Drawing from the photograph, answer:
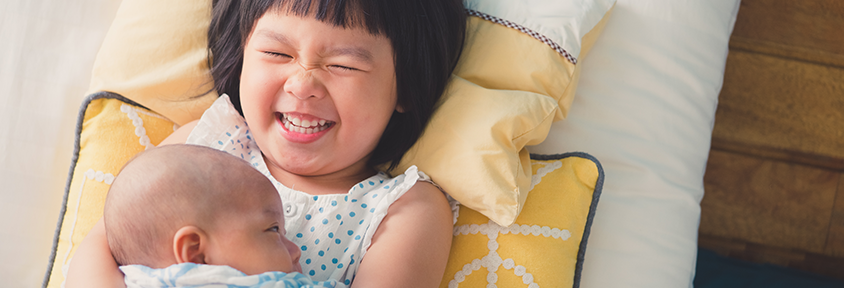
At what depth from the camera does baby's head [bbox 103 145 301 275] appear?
0.86 m

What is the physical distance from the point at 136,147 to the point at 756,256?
1876 millimetres

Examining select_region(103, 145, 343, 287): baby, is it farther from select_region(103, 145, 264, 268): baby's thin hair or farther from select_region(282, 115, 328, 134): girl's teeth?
select_region(282, 115, 328, 134): girl's teeth

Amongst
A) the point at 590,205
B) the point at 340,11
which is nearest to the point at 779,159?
the point at 590,205

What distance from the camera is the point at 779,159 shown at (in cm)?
180

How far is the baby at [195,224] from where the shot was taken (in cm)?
85

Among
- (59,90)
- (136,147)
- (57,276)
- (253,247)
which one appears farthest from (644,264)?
(59,90)

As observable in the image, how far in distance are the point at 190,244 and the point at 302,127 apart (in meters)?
0.33

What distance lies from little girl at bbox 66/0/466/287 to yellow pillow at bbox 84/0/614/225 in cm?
5

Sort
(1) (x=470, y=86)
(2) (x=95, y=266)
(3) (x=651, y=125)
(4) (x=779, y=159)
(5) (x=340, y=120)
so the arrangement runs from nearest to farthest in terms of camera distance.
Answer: (2) (x=95, y=266) < (5) (x=340, y=120) < (1) (x=470, y=86) < (3) (x=651, y=125) < (4) (x=779, y=159)

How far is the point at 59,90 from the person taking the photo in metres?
1.35

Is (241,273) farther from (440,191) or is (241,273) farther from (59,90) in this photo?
(59,90)

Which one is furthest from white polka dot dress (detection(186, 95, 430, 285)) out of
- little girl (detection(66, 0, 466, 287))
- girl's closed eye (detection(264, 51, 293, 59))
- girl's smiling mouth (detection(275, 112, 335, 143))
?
girl's closed eye (detection(264, 51, 293, 59))

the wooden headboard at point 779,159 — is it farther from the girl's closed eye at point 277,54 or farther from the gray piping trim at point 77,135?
the gray piping trim at point 77,135

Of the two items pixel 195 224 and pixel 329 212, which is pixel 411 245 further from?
pixel 195 224
